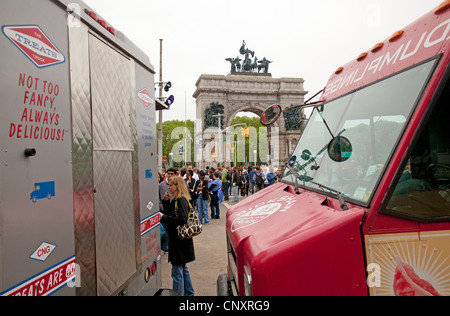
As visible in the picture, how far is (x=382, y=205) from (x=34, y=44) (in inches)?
97.7

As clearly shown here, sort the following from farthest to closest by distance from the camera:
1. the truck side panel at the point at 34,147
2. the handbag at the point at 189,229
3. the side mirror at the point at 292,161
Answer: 1. the handbag at the point at 189,229
2. the side mirror at the point at 292,161
3. the truck side panel at the point at 34,147

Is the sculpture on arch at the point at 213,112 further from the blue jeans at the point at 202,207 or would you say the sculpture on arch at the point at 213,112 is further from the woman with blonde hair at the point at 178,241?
the woman with blonde hair at the point at 178,241

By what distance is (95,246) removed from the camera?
9.00ft

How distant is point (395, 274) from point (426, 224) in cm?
37

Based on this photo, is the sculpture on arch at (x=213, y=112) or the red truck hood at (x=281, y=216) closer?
the red truck hood at (x=281, y=216)

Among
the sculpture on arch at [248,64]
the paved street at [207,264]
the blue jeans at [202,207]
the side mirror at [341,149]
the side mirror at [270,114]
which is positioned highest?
the sculpture on arch at [248,64]

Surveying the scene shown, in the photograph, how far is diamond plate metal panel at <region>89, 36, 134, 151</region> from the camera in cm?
288

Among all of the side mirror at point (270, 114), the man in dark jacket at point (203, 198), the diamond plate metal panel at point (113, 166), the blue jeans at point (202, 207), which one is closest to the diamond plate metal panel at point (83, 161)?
the diamond plate metal panel at point (113, 166)

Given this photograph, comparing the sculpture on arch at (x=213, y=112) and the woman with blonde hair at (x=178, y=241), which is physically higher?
the sculpture on arch at (x=213, y=112)

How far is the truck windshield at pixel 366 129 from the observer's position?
2.17 metres

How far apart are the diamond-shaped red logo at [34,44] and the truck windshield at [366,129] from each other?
2263 mm
